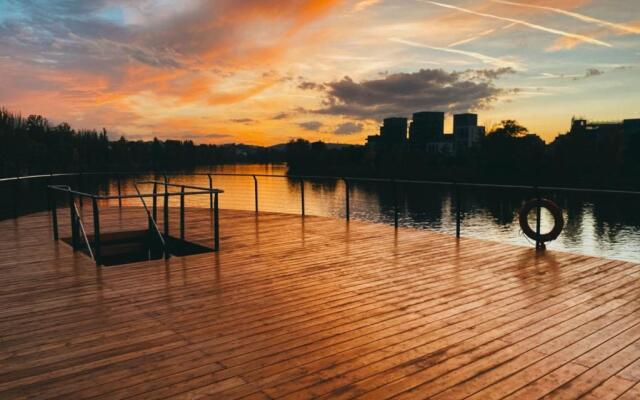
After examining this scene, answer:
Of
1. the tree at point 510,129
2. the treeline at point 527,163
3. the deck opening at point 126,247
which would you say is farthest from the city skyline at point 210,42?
the tree at point 510,129

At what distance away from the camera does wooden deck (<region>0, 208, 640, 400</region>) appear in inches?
101

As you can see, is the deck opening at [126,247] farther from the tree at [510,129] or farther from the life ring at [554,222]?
the tree at [510,129]

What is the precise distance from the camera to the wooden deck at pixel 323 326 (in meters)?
2.57

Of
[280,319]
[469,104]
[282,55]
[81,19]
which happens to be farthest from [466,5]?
[469,104]

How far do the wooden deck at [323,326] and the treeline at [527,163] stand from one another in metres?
53.7

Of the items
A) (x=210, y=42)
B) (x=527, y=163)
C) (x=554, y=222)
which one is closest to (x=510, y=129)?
(x=527, y=163)

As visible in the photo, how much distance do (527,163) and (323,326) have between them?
6561 cm

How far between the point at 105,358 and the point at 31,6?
1353 centimetres

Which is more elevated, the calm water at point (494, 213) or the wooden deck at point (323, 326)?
the wooden deck at point (323, 326)

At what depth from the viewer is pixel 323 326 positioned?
3486mm

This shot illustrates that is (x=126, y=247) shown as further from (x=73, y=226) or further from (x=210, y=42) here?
(x=210, y=42)

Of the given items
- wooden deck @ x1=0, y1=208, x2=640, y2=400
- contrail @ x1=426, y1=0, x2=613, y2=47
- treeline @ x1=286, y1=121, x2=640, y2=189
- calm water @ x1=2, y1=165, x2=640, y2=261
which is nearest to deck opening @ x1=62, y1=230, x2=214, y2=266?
wooden deck @ x1=0, y1=208, x2=640, y2=400

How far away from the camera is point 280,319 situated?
3662mm

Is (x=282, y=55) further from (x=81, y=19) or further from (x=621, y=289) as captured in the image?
(x=621, y=289)
